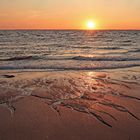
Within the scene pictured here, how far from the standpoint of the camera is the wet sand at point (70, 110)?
423 cm

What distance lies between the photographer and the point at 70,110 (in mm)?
5410

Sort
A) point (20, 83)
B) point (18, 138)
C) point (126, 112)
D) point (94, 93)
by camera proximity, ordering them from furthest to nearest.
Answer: point (20, 83), point (94, 93), point (126, 112), point (18, 138)

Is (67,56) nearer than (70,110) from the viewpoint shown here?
No

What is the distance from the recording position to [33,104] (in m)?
5.95

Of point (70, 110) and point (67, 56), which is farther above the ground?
point (70, 110)

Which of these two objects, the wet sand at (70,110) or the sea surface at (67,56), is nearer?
the wet sand at (70,110)

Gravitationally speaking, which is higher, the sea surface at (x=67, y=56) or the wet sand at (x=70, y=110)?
the wet sand at (x=70, y=110)

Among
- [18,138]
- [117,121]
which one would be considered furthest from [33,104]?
[117,121]

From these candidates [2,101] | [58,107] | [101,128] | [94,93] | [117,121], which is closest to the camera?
[101,128]

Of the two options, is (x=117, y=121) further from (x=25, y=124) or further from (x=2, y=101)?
(x=2, y=101)

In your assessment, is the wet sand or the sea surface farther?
the sea surface

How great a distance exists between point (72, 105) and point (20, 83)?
3.22 metres

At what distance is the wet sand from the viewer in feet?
13.9

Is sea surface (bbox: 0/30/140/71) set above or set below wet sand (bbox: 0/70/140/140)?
below
